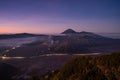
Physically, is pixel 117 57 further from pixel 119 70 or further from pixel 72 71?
pixel 72 71

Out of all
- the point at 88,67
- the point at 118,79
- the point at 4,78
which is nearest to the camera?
the point at 118,79

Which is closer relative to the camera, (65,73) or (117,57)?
(117,57)

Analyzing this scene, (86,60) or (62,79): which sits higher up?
(86,60)

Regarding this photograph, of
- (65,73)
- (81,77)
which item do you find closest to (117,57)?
(81,77)

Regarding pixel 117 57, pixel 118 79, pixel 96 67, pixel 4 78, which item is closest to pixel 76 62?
pixel 96 67

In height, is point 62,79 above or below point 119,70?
below

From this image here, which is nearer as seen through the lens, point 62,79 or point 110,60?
point 110,60

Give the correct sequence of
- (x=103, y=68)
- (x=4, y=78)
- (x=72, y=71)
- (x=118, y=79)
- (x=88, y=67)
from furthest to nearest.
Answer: (x=4, y=78) < (x=72, y=71) < (x=88, y=67) < (x=103, y=68) < (x=118, y=79)

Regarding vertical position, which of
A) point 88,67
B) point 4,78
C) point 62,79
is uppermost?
point 88,67

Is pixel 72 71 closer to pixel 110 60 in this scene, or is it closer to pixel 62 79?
pixel 62 79
